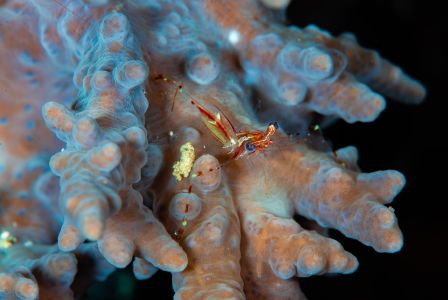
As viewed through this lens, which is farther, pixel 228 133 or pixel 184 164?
pixel 228 133

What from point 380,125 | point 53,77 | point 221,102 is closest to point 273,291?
point 221,102

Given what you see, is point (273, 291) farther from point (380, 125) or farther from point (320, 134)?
point (380, 125)

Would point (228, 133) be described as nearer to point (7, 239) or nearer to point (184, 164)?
point (184, 164)

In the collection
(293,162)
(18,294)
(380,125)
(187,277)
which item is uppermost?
(293,162)

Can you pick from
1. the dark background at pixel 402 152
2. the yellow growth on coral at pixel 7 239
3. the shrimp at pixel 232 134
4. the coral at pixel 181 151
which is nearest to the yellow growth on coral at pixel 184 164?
the coral at pixel 181 151

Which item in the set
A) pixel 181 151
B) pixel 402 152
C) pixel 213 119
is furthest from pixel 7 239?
pixel 402 152

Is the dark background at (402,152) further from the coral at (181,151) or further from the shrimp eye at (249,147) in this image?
the shrimp eye at (249,147)

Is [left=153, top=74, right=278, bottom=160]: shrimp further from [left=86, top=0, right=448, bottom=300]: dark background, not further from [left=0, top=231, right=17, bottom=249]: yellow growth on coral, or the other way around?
[left=86, top=0, right=448, bottom=300]: dark background
